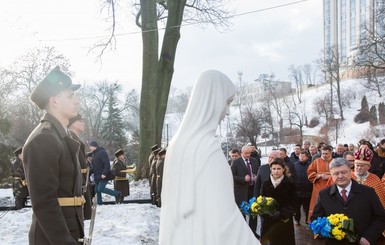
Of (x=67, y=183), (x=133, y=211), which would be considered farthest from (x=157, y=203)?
(x=67, y=183)

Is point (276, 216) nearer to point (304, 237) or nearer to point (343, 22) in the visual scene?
point (304, 237)

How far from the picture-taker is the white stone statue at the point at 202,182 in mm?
2562

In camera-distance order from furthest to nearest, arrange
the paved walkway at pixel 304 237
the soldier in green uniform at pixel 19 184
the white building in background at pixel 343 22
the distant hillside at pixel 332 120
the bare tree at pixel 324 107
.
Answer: the white building in background at pixel 343 22
the bare tree at pixel 324 107
the distant hillside at pixel 332 120
the soldier in green uniform at pixel 19 184
the paved walkway at pixel 304 237

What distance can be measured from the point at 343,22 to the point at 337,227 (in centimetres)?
10687

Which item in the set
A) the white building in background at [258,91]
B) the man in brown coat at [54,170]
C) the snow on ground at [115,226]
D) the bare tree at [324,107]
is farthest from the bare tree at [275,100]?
the man in brown coat at [54,170]

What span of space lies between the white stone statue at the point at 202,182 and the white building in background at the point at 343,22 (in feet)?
326

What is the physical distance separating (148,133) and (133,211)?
816 cm

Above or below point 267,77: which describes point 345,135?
below

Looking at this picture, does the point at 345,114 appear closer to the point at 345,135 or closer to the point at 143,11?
the point at 345,135

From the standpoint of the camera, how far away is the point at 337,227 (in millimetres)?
4738

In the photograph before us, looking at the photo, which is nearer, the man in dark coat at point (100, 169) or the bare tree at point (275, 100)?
the man in dark coat at point (100, 169)

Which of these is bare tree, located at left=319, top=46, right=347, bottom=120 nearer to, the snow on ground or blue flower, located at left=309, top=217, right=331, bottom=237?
the snow on ground

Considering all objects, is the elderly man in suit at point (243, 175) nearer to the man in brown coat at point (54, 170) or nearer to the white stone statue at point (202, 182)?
the man in brown coat at point (54, 170)

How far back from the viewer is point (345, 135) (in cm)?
6706
